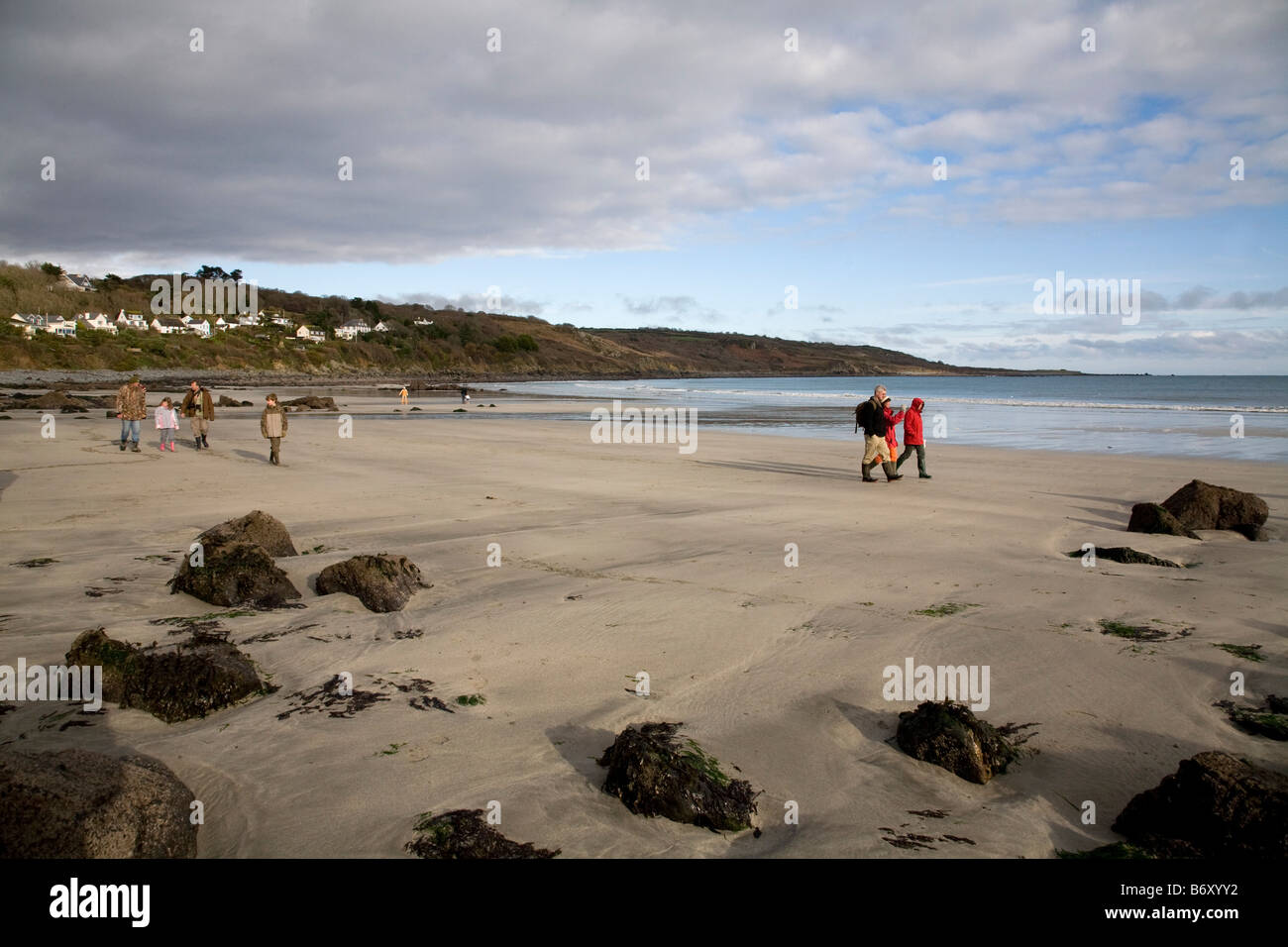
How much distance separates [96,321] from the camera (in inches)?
3236

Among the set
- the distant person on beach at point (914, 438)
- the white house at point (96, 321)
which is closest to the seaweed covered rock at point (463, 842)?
the distant person on beach at point (914, 438)

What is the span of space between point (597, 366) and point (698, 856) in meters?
147

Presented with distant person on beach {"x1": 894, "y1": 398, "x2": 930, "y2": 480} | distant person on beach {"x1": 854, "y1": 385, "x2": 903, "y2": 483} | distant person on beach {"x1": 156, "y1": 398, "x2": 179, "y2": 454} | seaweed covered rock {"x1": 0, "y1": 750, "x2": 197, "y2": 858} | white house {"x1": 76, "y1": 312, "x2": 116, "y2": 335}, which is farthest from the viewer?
white house {"x1": 76, "y1": 312, "x2": 116, "y2": 335}

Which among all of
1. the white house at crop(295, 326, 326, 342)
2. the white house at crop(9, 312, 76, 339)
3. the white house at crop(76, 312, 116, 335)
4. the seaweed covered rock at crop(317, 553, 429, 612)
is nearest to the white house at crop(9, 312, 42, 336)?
the white house at crop(9, 312, 76, 339)

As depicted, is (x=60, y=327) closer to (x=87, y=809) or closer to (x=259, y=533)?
(x=259, y=533)

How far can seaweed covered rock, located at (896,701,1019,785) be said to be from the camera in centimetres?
422

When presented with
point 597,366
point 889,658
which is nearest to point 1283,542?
point 889,658

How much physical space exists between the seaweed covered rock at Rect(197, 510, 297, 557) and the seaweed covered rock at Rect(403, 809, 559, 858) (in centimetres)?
497

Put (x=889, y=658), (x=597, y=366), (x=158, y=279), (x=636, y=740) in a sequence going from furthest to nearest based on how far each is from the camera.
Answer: (x=597, y=366)
(x=158, y=279)
(x=889, y=658)
(x=636, y=740)

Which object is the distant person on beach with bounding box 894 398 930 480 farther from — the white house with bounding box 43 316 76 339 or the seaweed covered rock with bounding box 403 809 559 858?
the white house with bounding box 43 316 76 339

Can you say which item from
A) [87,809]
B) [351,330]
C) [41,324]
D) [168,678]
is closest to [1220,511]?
[168,678]
